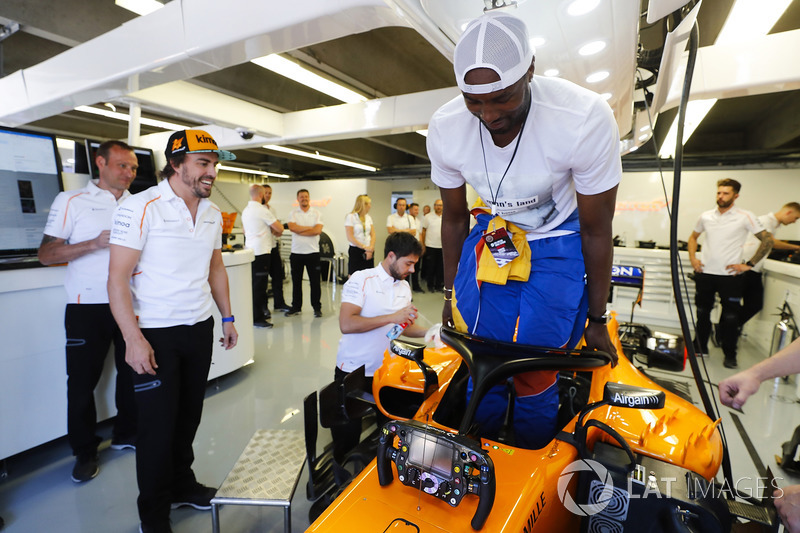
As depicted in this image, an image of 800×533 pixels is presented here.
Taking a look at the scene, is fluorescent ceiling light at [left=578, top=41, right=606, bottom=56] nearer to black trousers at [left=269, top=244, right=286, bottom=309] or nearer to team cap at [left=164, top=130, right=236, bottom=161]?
team cap at [left=164, top=130, right=236, bottom=161]

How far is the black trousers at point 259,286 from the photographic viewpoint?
5.35 metres

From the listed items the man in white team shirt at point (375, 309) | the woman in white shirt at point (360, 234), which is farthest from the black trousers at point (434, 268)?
the man in white team shirt at point (375, 309)

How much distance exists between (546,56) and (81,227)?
9.12 ft

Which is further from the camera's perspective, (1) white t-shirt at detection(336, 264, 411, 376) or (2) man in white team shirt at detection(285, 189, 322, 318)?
(2) man in white team shirt at detection(285, 189, 322, 318)

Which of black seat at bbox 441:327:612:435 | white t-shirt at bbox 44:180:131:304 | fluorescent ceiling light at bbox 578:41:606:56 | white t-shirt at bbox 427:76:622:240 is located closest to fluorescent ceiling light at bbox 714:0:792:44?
fluorescent ceiling light at bbox 578:41:606:56

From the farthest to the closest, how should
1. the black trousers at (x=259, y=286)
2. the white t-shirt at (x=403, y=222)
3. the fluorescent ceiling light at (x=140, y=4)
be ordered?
the white t-shirt at (x=403, y=222) → the black trousers at (x=259, y=286) → the fluorescent ceiling light at (x=140, y=4)

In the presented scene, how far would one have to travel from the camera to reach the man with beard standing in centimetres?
422

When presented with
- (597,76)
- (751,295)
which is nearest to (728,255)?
(751,295)

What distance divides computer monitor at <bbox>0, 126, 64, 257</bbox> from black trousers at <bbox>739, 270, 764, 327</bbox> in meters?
6.64

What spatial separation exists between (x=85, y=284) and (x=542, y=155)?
251cm

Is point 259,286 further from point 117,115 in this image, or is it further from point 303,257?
point 117,115

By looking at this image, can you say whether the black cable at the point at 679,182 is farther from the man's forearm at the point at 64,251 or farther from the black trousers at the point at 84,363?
the man's forearm at the point at 64,251

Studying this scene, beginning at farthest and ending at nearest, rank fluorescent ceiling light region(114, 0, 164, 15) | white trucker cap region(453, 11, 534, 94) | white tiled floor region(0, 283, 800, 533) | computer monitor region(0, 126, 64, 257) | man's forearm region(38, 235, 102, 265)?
fluorescent ceiling light region(114, 0, 164, 15), computer monitor region(0, 126, 64, 257), man's forearm region(38, 235, 102, 265), white tiled floor region(0, 283, 800, 533), white trucker cap region(453, 11, 534, 94)

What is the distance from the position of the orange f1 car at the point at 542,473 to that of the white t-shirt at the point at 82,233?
192cm
